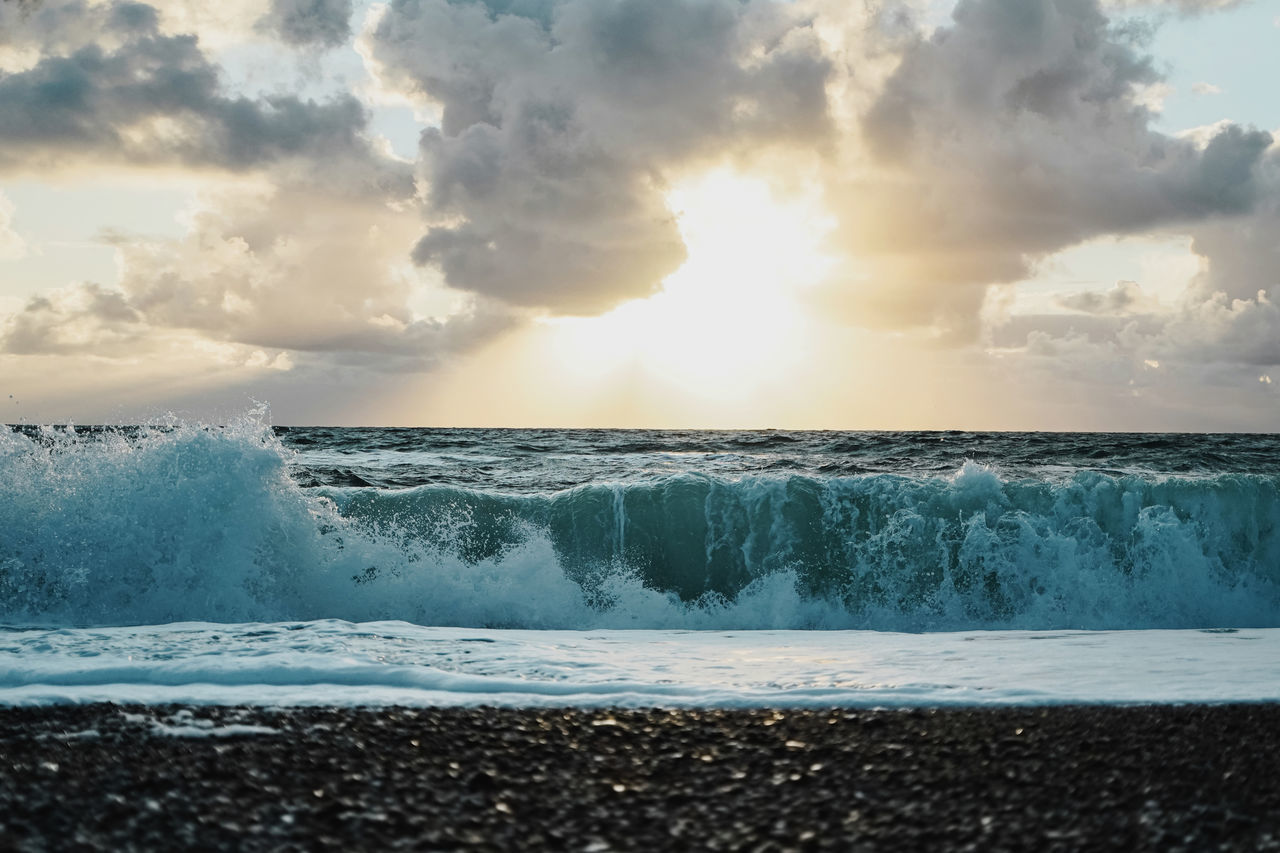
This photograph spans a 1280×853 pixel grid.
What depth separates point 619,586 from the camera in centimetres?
953

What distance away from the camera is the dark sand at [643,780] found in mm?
2627

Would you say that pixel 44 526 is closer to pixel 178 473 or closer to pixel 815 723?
pixel 178 473

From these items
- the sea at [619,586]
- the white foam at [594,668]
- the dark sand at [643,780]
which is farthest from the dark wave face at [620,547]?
the dark sand at [643,780]

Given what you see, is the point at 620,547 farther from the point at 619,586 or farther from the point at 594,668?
the point at 594,668

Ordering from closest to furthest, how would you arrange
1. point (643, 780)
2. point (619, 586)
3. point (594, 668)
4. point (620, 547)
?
point (643, 780) → point (594, 668) → point (619, 586) → point (620, 547)

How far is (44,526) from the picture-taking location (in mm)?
8484

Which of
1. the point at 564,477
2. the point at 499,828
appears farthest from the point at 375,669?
the point at 564,477

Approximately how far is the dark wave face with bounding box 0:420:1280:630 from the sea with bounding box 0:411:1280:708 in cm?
3

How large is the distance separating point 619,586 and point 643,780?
256 inches

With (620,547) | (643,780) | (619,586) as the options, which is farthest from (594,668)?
(620,547)

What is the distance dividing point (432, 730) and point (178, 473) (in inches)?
254

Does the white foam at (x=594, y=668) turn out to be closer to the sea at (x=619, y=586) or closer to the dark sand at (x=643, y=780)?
the sea at (x=619, y=586)

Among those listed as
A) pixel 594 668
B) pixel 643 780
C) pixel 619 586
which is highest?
pixel 643 780

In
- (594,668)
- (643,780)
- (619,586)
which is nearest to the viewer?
(643,780)
